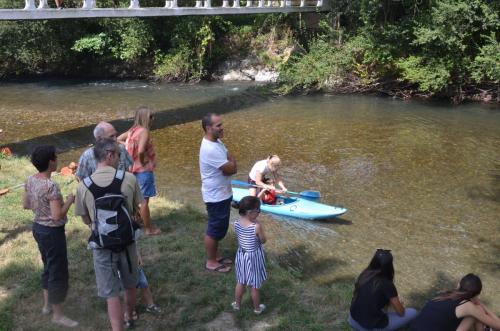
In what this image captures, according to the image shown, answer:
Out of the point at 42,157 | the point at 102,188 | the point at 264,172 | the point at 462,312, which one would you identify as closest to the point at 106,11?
the point at 264,172

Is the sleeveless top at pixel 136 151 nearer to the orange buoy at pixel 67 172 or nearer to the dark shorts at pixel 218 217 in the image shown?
the dark shorts at pixel 218 217

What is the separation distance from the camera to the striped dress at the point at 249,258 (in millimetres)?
4645

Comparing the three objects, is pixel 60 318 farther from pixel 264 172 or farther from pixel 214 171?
pixel 264 172

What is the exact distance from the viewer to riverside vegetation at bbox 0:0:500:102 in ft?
57.0

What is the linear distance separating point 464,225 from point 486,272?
1.51 m

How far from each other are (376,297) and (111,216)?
2379 mm

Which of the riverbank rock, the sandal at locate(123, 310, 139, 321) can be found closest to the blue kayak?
the sandal at locate(123, 310, 139, 321)

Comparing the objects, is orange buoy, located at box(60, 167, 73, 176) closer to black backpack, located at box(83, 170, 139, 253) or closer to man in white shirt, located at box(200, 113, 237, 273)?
man in white shirt, located at box(200, 113, 237, 273)

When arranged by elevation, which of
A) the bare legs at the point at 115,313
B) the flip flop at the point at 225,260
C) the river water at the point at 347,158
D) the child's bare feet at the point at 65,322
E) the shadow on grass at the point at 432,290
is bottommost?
the river water at the point at 347,158

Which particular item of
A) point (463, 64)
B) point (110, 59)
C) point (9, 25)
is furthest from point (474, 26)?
point (9, 25)

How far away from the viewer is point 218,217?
209 inches

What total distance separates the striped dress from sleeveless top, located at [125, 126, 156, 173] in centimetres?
187

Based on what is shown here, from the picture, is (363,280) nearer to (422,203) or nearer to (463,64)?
(422,203)

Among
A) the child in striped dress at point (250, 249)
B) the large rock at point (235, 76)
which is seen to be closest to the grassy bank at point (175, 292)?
the child in striped dress at point (250, 249)
